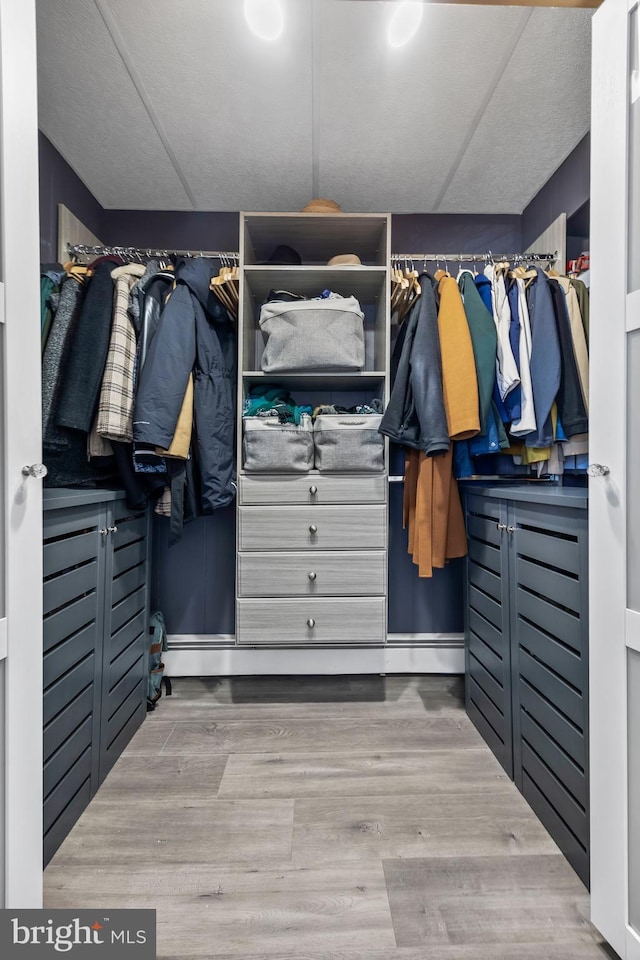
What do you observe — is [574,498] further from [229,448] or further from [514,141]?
[514,141]

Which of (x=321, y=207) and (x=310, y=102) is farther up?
(x=310, y=102)

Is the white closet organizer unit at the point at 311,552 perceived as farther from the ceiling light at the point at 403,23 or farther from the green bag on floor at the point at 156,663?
the ceiling light at the point at 403,23

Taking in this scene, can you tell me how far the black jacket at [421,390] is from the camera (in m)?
1.84

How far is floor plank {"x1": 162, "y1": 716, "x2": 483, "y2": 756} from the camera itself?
1821mm

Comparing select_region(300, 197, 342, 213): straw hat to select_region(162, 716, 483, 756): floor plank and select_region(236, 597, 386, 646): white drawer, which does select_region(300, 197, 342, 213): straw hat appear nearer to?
select_region(236, 597, 386, 646): white drawer

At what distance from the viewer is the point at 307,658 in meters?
2.36

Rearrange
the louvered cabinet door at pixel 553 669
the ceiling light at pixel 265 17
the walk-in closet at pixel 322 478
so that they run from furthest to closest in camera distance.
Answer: the ceiling light at pixel 265 17 → the louvered cabinet door at pixel 553 669 → the walk-in closet at pixel 322 478

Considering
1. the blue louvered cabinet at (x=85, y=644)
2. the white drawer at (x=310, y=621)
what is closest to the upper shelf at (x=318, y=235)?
the blue louvered cabinet at (x=85, y=644)

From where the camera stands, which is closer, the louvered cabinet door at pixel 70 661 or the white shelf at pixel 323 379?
the louvered cabinet door at pixel 70 661

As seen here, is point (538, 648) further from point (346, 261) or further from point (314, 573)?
point (346, 261)

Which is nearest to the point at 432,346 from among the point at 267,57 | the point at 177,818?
the point at 267,57

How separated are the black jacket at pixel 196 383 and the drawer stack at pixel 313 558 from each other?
0.47 feet

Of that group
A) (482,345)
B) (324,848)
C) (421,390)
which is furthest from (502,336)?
(324,848)

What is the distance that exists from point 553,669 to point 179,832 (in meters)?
1.13
